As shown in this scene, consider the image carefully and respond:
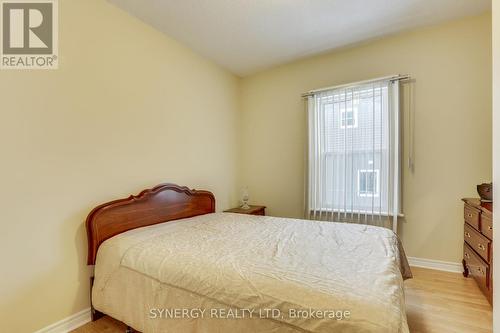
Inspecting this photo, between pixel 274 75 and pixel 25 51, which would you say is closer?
pixel 25 51

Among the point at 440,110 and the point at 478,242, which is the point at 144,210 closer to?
the point at 478,242

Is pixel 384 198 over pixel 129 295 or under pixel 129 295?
over

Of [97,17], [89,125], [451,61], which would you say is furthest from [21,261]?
[451,61]

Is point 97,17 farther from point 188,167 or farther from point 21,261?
point 21,261

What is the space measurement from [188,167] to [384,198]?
2313 millimetres

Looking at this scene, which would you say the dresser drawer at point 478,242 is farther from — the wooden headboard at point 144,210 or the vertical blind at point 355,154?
the wooden headboard at point 144,210

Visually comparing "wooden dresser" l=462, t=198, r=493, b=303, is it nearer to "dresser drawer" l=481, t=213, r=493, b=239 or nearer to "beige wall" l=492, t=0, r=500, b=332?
"dresser drawer" l=481, t=213, r=493, b=239

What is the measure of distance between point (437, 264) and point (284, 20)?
120 inches

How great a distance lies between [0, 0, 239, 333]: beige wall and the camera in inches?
62.5

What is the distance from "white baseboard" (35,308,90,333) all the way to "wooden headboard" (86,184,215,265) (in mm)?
432

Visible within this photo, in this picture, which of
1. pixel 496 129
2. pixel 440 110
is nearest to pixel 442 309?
pixel 496 129

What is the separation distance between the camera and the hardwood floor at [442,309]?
1.71 meters

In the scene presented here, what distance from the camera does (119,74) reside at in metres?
2.20

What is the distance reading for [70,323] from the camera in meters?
1.80
